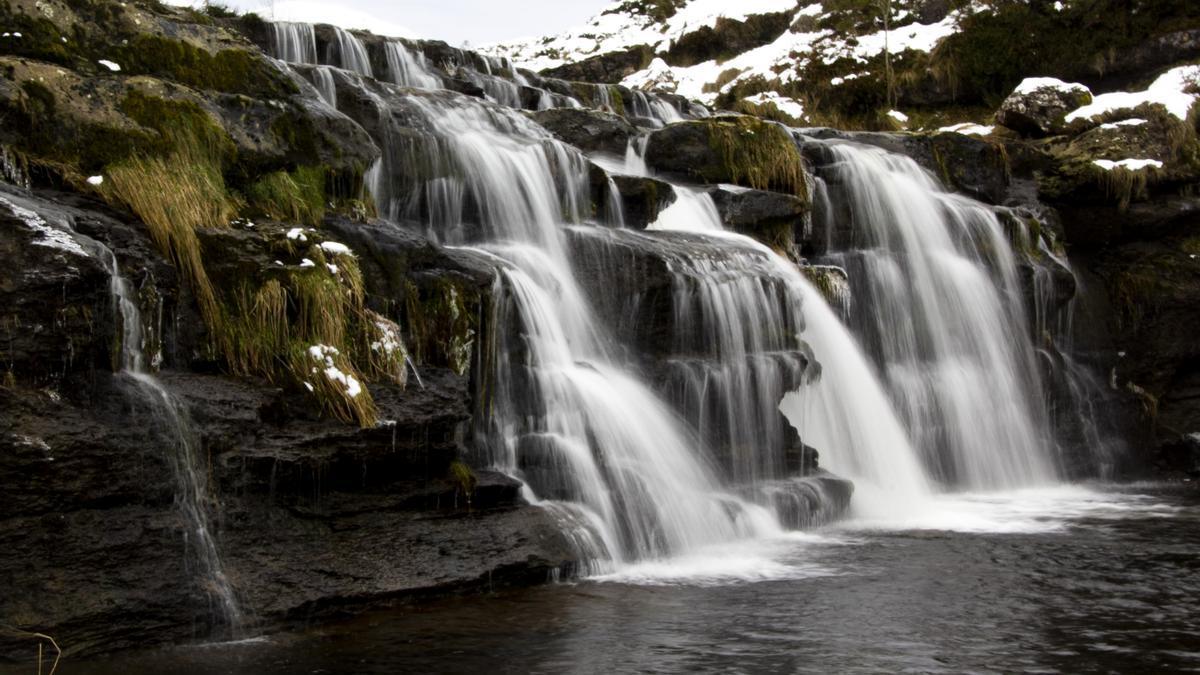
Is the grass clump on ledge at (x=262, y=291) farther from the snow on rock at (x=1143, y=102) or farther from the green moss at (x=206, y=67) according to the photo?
the snow on rock at (x=1143, y=102)

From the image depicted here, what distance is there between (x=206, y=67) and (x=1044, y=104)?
14.6m

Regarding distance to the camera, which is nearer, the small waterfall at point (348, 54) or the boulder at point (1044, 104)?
the small waterfall at point (348, 54)

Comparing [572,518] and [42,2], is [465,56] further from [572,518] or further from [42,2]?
[572,518]

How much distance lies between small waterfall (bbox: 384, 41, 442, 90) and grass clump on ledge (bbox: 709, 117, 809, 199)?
14.7 ft

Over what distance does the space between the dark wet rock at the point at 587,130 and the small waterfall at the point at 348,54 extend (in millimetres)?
2992

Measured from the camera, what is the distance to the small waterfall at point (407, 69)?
15.8 meters

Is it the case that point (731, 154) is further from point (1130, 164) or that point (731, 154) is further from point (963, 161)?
point (1130, 164)

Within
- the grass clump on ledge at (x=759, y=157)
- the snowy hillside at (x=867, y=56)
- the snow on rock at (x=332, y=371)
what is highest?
the snowy hillside at (x=867, y=56)

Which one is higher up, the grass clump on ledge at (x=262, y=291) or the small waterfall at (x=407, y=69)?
the small waterfall at (x=407, y=69)

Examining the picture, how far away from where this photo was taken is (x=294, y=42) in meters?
14.9

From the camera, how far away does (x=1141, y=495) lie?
508 inches

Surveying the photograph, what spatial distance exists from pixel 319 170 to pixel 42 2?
8.46ft

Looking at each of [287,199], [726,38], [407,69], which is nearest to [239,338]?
[287,199]

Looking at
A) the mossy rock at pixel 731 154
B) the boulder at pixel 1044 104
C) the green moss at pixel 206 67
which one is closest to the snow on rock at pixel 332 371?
the green moss at pixel 206 67
